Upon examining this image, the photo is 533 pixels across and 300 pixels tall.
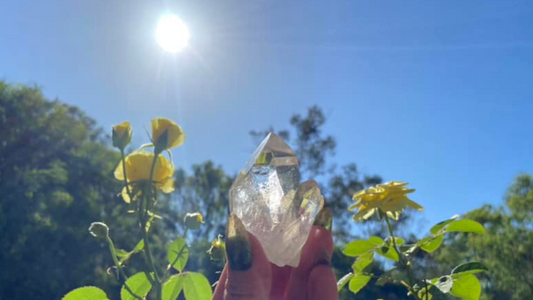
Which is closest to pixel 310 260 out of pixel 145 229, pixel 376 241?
pixel 145 229

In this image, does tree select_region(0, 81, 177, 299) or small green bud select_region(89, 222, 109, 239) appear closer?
small green bud select_region(89, 222, 109, 239)

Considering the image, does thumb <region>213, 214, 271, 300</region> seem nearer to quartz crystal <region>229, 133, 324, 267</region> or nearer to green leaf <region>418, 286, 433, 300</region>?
quartz crystal <region>229, 133, 324, 267</region>

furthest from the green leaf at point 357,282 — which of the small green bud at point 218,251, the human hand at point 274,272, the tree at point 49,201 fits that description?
the tree at point 49,201

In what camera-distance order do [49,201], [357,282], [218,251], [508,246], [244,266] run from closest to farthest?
[244,266], [218,251], [357,282], [508,246], [49,201]

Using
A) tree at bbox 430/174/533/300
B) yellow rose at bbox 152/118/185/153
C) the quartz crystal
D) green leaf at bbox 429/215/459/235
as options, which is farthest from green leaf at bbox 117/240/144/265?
tree at bbox 430/174/533/300

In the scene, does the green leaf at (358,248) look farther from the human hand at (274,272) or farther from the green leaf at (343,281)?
the human hand at (274,272)

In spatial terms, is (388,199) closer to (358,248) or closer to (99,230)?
(358,248)
